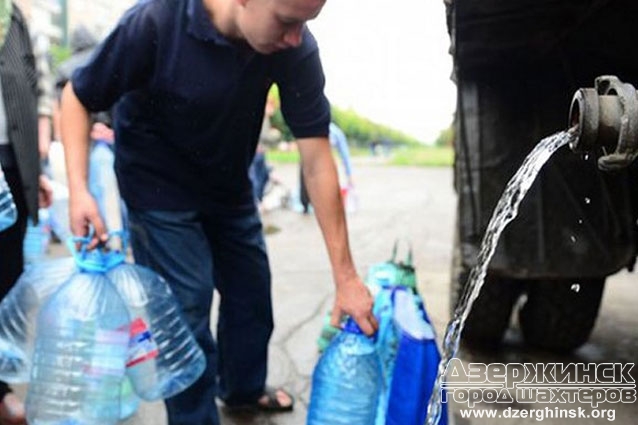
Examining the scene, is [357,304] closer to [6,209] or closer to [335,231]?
[335,231]

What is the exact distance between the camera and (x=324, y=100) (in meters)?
2.24

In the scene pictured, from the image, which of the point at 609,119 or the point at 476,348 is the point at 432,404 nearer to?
the point at 609,119

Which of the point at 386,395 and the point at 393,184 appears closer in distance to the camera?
Answer: the point at 386,395

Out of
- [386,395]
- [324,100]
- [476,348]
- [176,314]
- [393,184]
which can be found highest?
[324,100]

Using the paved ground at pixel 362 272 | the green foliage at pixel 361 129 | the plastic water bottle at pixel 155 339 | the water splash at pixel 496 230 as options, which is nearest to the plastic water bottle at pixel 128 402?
the paved ground at pixel 362 272

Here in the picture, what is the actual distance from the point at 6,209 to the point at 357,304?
1.31 m

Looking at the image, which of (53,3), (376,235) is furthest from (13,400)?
(53,3)

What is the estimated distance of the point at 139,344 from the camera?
2146mm

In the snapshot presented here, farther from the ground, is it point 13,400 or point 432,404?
point 432,404

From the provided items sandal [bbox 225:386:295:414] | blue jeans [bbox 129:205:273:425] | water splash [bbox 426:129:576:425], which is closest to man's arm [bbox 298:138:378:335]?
water splash [bbox 426:129:576:425]

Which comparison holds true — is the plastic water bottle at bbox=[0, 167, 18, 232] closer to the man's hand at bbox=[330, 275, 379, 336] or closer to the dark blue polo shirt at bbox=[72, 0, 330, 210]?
the dark blue polo shirt at bbox=[72, 0, 330, 210]

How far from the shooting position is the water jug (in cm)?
208

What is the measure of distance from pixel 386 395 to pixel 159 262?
2.63 feet

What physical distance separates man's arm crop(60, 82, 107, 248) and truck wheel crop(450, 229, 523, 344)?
59.2 inches
